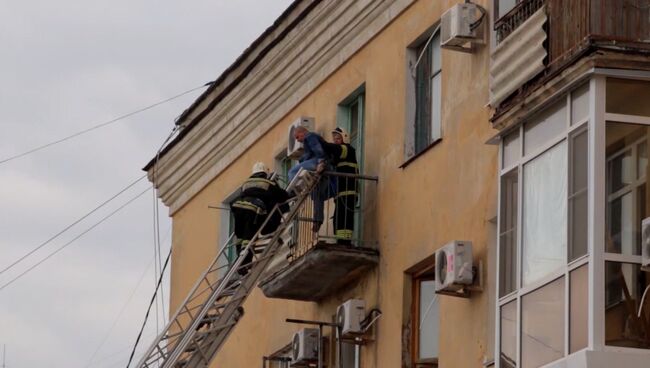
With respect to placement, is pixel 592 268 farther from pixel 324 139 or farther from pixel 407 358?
pixel 324 139

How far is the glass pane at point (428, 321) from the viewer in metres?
22.2

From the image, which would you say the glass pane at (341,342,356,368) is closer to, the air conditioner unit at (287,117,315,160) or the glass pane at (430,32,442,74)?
the air conditioner unit at (287,117,315,160)

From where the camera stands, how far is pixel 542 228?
720 inches

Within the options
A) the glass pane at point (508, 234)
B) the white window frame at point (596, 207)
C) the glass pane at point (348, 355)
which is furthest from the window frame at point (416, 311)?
the white window frame at point (596, 207)

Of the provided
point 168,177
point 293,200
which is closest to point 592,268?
point 293,200

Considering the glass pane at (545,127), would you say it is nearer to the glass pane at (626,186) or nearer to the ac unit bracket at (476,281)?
the glass pane at (626,186)

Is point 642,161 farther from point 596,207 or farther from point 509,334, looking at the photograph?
point 509,334

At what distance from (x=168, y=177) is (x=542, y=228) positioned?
14449 millimetres

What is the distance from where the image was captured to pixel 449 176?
21.7 metres

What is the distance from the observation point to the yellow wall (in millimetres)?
20984

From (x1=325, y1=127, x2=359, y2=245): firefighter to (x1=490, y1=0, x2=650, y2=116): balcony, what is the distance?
4015mm

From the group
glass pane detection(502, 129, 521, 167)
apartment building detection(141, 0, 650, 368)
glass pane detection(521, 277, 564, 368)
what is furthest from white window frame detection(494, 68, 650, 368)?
glass pane detection(502, 129, 521, 167)

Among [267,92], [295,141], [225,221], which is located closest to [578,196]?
[295,141]

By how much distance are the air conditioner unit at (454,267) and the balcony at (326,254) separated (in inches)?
100
